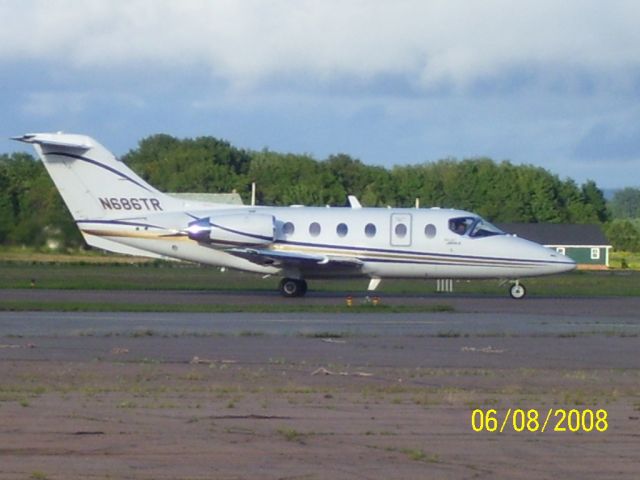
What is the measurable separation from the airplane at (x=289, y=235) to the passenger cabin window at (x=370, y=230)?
30 mm

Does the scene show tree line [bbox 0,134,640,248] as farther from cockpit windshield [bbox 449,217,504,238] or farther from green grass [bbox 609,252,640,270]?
cockpit windshield [bbox 449,217,504,238]

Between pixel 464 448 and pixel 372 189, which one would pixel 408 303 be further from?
pixel 372 189

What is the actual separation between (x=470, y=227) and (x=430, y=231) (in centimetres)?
127

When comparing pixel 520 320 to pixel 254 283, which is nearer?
pixel 520 320

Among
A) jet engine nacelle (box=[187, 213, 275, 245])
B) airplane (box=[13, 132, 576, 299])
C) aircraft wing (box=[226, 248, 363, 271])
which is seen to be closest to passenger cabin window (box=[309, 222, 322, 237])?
airplane (box=[13, 132, 576, 299])

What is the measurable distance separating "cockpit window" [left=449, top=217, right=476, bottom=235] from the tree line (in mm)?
43862

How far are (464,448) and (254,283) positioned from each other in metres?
35.3

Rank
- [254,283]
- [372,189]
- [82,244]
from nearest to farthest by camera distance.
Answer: [82,244], [254,283], [372,189]

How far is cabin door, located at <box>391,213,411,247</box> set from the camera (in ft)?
119

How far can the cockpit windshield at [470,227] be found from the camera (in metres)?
36.4

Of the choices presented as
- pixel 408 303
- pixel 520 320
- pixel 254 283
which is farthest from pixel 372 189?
pixel 520 320

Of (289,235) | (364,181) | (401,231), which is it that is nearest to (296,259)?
(289,235)

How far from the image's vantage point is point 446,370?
17375mm

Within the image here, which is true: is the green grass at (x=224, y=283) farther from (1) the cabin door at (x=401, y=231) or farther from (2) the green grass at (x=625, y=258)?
(2) the green grass at (x=625, y=258)
